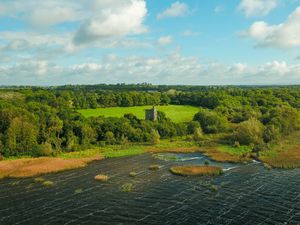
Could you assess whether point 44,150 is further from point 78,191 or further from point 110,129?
point 78,191

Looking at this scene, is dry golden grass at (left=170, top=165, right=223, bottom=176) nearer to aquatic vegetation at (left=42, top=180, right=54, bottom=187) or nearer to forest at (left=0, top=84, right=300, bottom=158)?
aquatic vegetation at (left=42, top=180, right=54, bottom=187)

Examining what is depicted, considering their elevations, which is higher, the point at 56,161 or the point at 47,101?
the point at 47,101

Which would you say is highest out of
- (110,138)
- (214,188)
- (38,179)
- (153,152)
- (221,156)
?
(110,138)

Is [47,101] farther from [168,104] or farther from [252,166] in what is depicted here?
[252,166]

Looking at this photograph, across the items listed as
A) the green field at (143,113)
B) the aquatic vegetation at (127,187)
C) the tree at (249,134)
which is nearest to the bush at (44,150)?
the aquatic vegetation at (127,187)

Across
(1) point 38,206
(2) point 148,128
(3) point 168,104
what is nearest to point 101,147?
(2) point 148,128

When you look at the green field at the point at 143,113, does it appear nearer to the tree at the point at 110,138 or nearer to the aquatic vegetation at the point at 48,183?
the tree at the point at 110,138

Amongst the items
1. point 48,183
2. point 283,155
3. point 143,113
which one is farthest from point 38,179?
point 143,113
